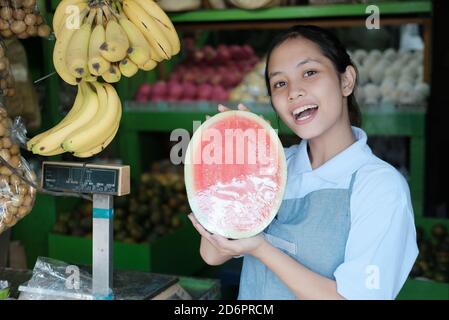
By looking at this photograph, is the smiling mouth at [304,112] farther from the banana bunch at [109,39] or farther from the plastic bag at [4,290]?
the plastic bag at [4,290]

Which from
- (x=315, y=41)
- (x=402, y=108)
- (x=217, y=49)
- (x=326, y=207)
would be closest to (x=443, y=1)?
(x=402, y=108)

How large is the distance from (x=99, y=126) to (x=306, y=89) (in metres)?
0.55

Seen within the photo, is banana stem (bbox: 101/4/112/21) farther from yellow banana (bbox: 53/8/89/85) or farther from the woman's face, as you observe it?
the woman's face

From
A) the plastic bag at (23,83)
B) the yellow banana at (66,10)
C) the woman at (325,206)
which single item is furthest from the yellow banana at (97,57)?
the plastic bag at (23,83)

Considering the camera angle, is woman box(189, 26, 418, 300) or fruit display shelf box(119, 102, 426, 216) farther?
fruit display shelf box(119, 102, 426, 216)

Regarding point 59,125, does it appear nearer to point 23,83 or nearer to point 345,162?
point 345,162

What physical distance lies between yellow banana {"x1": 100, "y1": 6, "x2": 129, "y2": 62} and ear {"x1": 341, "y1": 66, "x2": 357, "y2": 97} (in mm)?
570

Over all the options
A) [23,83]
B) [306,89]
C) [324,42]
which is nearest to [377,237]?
[306,89]

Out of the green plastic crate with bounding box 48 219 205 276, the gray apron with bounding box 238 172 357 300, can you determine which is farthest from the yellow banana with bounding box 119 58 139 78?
the green plastic crate with bounding box 48 219 205 276

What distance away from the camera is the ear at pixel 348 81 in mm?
1604

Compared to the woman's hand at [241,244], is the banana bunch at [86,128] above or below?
above

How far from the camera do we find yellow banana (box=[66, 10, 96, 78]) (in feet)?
4.99

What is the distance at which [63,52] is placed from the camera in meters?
1.60
